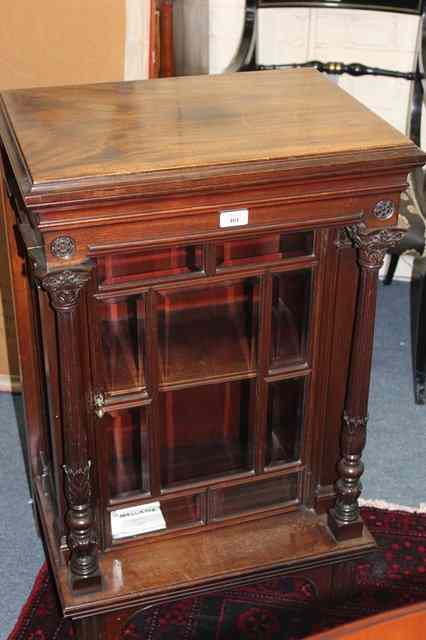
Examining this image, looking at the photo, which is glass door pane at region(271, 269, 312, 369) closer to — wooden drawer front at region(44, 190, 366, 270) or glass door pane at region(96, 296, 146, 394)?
wooden drawer front at region(44, 190, 366, 270)

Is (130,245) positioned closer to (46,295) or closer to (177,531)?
(46,295)

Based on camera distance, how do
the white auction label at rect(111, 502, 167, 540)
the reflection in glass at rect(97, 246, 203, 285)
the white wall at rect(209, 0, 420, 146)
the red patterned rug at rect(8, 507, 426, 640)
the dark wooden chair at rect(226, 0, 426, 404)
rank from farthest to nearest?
the white wall at rect(209, 0, 420, 146) < the dark wooden chair at rect(226, 0, 426, 404) < the red patterned rug at rect(8, 507, 426, 640) < the white auction label at rect(111, 502, 167, 540) < the reflection in glass at rect(97, 246, 203, 285)

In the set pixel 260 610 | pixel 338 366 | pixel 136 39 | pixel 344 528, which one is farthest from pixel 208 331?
pixel 136 39

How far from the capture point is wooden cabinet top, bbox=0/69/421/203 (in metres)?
1.40

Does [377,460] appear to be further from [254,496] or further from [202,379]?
[202,379]

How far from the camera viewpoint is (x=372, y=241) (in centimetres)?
157

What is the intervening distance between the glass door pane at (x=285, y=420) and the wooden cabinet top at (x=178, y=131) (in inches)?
17.7

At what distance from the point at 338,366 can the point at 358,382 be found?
0.18 feet

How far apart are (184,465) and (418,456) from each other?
2.92 feet

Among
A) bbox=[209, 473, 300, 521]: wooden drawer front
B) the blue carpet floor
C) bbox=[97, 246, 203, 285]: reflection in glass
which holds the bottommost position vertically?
the blue carpet floor

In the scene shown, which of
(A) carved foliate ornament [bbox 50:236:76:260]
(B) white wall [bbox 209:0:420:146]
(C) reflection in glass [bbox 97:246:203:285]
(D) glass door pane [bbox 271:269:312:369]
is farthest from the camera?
(B) white wall [bbox 209:0:420:146]

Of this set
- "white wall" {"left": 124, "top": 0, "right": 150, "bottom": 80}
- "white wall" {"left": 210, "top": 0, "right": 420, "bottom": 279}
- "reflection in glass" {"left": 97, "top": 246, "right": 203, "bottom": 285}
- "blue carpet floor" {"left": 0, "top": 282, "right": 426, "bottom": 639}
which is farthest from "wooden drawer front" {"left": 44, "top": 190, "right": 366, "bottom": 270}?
"white wall" {"left": 210, "top": 0, "right": 420, "bottom": 279}

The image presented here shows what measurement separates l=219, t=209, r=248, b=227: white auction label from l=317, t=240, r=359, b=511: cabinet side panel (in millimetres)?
222

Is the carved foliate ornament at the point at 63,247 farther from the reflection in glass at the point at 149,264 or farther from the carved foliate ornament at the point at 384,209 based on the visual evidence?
the carved foliate ornament at the point at 384,209
